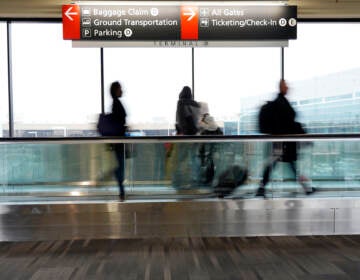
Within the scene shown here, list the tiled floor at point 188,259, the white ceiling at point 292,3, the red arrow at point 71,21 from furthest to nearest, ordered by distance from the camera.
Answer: the white ceiling at point 292,3, the red arrow at point 71,21, the tiled floor at point 188,259

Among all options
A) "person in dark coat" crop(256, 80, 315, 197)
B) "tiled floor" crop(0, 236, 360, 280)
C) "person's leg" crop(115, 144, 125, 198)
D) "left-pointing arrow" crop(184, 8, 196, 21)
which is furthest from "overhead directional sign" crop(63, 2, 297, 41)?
"tiled floor" crop(0, 236, 360, 280)

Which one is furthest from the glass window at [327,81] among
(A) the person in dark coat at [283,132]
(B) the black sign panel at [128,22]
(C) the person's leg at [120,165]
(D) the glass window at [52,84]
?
(D) the glass window at [52,84]

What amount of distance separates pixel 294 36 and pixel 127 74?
9.16ft

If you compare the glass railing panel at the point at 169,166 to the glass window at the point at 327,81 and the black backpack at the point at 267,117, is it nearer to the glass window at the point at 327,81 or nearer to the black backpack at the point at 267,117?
the black backpack at the point at 267,117

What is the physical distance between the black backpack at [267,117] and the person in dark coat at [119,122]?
199cm

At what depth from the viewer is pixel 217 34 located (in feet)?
18.0

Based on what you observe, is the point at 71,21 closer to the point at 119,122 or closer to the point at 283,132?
the point at 119,122

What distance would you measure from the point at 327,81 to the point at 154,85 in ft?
9.76

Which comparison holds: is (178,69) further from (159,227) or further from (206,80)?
(159,227)

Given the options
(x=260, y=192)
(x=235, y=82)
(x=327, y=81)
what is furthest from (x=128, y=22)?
(x=327, y=81)

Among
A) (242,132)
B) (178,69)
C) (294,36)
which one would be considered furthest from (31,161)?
(294,36)

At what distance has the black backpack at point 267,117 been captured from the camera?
5.65m

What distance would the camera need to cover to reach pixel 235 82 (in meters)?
6.89

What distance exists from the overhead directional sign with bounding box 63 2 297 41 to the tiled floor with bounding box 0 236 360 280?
2759 millimetres
